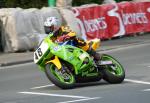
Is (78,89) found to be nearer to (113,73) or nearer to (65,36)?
(113,73)

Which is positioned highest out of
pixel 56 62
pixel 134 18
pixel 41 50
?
pixel 41 50

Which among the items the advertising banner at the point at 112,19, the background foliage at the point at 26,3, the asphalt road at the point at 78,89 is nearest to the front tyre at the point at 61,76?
the asphalt road at the point at 78,89

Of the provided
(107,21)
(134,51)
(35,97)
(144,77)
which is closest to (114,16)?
(107,21)

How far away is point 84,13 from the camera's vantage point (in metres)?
24.1

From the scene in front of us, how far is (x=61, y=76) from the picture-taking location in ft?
41.9

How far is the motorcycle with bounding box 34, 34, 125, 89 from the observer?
500 inches

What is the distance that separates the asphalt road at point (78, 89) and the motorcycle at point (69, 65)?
187mm

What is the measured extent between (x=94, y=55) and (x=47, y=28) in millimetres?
1134

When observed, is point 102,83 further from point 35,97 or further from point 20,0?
point 20,0

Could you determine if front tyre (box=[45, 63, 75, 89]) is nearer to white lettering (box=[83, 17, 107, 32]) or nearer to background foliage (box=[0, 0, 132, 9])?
white lettering (box=[83, 17, 107, 32])

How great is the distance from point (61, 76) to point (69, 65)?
338 mm

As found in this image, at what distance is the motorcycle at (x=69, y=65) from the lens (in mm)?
12695

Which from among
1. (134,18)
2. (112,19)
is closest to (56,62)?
Result: (112,19)

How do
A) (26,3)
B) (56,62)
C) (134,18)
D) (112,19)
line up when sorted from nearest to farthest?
(56,62) < (112,19) < (134,18) < (26,3)
